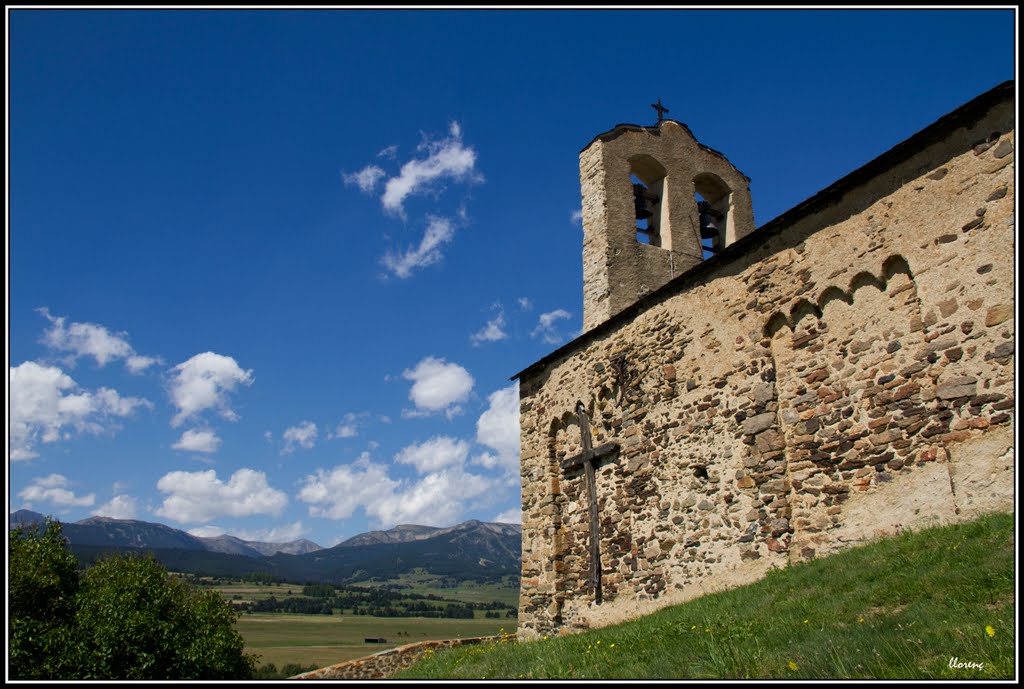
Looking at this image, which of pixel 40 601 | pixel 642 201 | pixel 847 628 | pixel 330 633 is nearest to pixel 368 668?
pixel 40 601

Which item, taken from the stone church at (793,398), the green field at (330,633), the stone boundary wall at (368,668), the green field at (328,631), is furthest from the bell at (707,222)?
the green field at (330,633)

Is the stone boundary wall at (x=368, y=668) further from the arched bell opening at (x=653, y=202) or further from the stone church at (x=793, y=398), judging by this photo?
the arched bell opening at (x=653, y=202)

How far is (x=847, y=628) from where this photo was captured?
18.0 ft

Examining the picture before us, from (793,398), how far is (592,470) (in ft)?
14.8

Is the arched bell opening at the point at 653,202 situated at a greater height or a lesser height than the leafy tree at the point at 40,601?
greater

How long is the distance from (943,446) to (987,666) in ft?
13.8

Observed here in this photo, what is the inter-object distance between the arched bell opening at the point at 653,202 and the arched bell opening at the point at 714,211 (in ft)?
3.20

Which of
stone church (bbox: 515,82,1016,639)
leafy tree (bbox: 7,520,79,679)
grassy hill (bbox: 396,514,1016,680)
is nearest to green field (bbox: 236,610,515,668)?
leafy tree (bbox: 7,520,79,679)

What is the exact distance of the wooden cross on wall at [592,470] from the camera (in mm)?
12094

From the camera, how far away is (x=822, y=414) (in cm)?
882

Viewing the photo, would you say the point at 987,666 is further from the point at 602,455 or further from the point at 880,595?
the point at 602,455

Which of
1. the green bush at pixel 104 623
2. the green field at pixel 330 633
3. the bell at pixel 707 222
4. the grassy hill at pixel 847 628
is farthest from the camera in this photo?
the green field at pixel 330 633

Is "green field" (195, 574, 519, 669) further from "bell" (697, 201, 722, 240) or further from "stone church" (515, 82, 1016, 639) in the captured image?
"bell" (697, 201, 722, 240)

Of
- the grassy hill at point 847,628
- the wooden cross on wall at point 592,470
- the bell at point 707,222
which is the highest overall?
the bell at point 707,222
